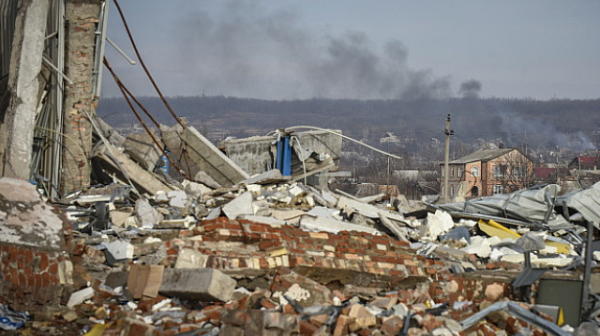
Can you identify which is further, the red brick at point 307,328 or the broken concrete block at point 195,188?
the broken concrete block at point 195,188

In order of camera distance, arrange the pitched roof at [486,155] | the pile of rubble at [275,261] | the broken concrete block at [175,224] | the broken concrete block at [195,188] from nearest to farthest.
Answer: the pile of rubble at [275,261] < the broken concrete block at [175,224] < the broken concrete block at [195,188] < the pitched roof at [486,155]

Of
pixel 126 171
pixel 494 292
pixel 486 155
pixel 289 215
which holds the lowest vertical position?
pixel 486 155

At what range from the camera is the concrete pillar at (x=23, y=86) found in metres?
9.51

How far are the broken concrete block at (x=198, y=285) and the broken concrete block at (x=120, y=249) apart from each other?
117 cm

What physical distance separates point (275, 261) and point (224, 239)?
0.99 m

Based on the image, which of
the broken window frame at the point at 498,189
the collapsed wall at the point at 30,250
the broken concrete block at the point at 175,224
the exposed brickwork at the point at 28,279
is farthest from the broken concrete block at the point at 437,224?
the broken window frame at the point at 498,189

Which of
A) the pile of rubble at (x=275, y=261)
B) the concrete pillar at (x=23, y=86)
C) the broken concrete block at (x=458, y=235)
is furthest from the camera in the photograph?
the broken concrete block at (x=458, y=235)

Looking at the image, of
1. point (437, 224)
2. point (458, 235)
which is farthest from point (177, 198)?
point (458, 235)

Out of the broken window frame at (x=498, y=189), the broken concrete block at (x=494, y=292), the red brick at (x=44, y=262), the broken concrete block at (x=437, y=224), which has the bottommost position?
the broken window frame at (x=498, y=189)

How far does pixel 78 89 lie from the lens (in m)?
12.1

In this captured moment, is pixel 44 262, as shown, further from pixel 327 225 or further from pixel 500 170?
pixel 500 170

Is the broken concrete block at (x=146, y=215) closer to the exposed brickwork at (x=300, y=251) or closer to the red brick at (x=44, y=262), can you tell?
the exposed brickwork at (x=300, y=251)

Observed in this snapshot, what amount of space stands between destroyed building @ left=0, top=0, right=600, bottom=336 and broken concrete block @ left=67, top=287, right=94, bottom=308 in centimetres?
1

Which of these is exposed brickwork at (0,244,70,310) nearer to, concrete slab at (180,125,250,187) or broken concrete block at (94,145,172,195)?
broken concrete block at (94,145,172,195)
